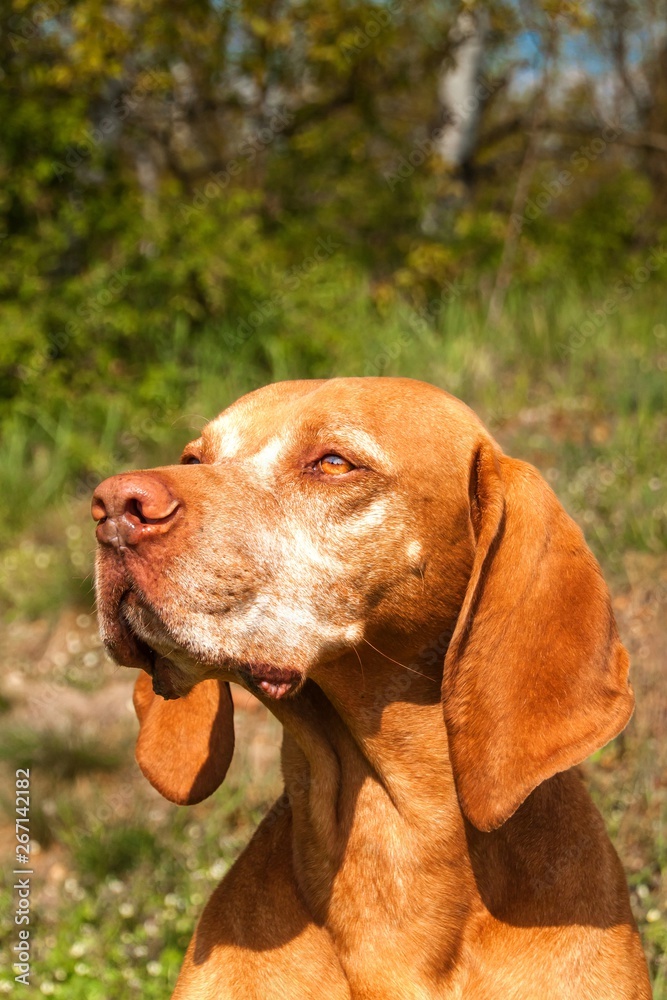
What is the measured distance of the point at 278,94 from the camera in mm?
8438

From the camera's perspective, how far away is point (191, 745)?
288 cm

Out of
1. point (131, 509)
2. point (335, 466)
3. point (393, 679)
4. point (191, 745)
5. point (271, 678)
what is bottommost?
point (191, 745)

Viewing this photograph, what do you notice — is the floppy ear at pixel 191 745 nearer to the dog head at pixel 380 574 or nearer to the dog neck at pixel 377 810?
the dog neck at pixel 377 810

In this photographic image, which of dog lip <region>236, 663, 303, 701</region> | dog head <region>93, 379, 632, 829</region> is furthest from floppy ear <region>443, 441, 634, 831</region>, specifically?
dog lip <region>236, 663, 303, 701</region>

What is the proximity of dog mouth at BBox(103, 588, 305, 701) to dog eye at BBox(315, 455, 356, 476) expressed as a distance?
45 centimetres

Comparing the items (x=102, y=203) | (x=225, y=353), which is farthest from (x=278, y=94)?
(x=225, y=353)

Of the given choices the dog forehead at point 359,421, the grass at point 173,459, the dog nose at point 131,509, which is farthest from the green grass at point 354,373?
the dog nose at point 131,509

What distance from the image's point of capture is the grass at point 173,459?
159 inches

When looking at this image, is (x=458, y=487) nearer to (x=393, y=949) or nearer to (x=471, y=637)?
(x=471, y=637)

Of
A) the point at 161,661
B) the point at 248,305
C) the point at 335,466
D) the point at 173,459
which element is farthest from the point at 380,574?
the point at 248,305

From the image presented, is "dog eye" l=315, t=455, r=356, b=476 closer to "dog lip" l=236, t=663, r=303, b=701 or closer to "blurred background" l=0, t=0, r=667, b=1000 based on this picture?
"dog lip" l=236, t=663, r=303, b=701

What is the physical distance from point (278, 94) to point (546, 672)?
699 centimetres

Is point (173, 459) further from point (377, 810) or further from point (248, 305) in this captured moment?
point (377, 810)

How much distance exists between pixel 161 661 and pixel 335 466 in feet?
1.87
